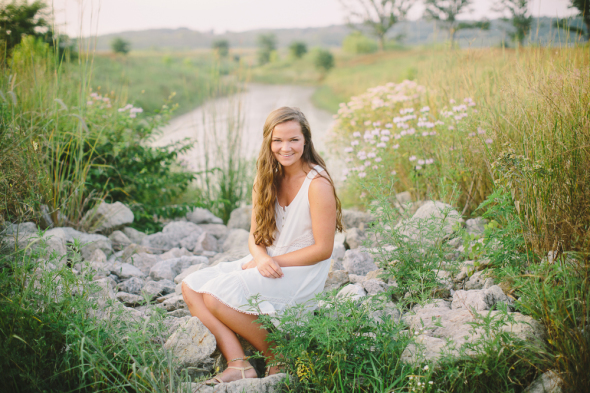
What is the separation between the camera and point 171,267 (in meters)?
3.08

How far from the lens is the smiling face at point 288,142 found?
2.21m

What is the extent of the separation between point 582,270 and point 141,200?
3.83 meters

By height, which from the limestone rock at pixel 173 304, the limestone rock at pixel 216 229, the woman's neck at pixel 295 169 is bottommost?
the limestone rock at pixel 216 229

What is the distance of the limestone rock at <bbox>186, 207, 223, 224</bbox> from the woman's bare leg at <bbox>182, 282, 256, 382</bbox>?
91.2 inches

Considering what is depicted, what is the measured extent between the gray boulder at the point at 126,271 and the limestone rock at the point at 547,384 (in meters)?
2.56

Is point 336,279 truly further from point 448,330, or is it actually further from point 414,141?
point 414,141

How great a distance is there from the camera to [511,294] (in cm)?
207

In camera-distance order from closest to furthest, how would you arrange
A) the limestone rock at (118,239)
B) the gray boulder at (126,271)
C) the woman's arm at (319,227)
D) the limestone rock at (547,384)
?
the limestone rock at (547,384) < the woman's arm at (319,227) < the gray boulder at (126,271) < the limestone rock at (118,239)

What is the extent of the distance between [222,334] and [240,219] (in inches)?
94.8

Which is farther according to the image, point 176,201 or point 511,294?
point 176,201

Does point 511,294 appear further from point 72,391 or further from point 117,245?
point 117,245

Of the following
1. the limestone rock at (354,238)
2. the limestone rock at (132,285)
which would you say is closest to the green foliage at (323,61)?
the limestone rock at (354,238)

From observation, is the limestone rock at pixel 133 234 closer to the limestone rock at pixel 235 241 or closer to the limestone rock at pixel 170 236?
the limestone rock at pixel 170 236

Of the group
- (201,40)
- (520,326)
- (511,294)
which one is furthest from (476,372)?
(201,40)
